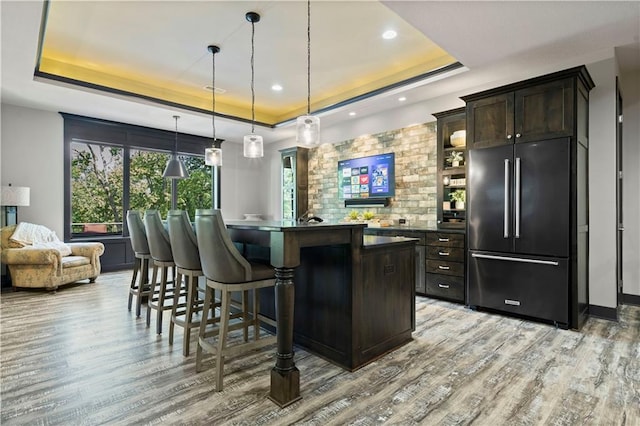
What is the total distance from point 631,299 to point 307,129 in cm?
437

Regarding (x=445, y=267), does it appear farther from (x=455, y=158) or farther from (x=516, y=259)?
(x=455, y=158)

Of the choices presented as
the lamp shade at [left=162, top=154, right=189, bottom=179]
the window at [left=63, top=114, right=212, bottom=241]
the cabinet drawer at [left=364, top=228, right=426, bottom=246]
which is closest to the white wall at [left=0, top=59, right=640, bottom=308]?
the window at [left=63, top=114, right=212, bottom=241]

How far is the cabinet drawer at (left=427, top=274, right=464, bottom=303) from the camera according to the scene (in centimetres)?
421

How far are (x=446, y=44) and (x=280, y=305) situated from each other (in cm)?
299

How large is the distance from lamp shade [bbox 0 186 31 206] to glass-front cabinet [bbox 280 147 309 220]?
171 inches

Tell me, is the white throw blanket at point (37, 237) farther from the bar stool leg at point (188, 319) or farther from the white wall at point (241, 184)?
the bar stool leg at point (188, 319)

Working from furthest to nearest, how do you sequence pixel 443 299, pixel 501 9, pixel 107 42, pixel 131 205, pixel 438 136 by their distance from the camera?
pixel 131 205
pixel 438 136
pixel 443 299
pixel 107 42
pixel 501 9

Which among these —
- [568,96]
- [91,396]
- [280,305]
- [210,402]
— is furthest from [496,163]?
[91,396]

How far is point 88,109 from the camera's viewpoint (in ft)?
18.3

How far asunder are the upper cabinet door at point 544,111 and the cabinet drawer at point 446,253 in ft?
4.72

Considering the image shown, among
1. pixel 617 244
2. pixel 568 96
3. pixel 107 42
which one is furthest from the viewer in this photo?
pixel 107 42

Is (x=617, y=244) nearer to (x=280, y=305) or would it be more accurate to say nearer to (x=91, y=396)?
(x=280, y=305)

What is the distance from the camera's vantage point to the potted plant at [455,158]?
457cm

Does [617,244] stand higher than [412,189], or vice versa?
[412,189]
